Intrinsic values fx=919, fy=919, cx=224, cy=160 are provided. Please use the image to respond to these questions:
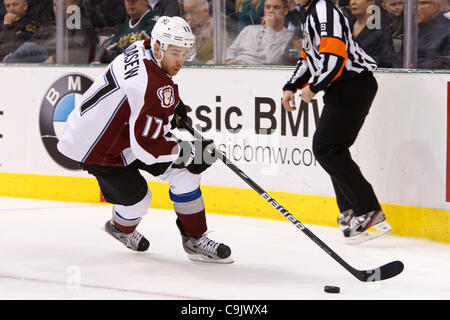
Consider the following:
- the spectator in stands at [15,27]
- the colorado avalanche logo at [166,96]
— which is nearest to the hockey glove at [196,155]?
the colorado avalanche logo at [166,96]

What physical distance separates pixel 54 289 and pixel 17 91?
8.45ft

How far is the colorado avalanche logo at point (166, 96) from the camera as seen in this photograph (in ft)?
12.0

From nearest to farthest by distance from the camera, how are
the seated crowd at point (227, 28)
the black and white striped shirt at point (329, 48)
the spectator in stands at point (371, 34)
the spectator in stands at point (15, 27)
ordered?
1. the black and white striped shirt at point (329, 48)
2. the seated crowd at point (227, 28)
3. the spectator in stands at point (371, 34)
4. the spectator in stands at point (15, 27)

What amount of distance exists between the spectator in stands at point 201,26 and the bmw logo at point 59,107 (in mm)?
725

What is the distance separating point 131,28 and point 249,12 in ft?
2.67

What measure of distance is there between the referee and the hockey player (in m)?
0.73

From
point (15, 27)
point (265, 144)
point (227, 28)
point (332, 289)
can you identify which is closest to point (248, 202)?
point (265, 144)

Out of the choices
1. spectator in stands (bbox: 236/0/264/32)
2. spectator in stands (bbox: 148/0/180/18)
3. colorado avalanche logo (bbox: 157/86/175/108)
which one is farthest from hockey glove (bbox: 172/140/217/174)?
spectator in stands (bbox: 148/0/180/18)

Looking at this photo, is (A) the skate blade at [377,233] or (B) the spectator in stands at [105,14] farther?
(B) the spectator in stands at [105,14]

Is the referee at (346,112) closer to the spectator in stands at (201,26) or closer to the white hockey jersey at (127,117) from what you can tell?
the white hockey jersey at (127,117)

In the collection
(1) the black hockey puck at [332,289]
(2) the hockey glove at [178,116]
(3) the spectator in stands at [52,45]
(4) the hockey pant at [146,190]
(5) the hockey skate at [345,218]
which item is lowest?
(5) the hockey skate at [345,218]

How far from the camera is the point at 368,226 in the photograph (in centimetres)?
444

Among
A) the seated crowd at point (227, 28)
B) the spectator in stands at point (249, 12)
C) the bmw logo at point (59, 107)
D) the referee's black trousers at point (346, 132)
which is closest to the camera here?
the referee's black trousers at point (346, 132)

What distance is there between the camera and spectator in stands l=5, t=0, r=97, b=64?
5.86 metres
